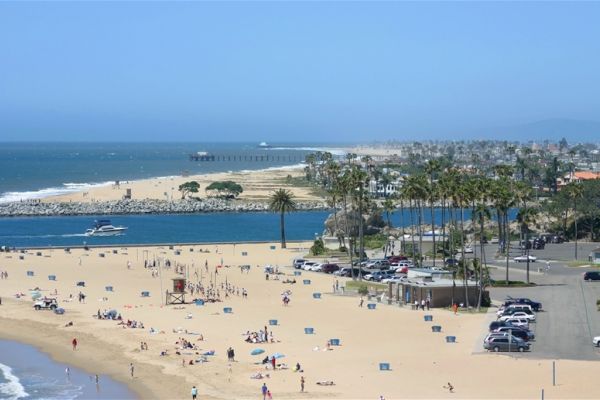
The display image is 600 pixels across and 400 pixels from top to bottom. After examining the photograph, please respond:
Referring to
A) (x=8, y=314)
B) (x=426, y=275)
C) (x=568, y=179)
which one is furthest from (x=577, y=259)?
(x=568, y=179)

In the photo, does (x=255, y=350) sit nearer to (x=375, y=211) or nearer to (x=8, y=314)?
(x=8, y=314)

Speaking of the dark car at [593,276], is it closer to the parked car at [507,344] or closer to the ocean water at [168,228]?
the parked car at [507,344]

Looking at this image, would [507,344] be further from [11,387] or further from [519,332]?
[11,387]

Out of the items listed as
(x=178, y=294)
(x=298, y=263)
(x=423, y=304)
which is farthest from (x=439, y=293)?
(x=298, y=263)

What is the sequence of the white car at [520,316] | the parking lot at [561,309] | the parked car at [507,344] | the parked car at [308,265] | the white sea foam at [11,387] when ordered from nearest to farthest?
the white sea foam at [11,387]
the parked car at [507,344]
the parking lot at [561,309]
the white car at [520,316]
the parked car at [308,265]

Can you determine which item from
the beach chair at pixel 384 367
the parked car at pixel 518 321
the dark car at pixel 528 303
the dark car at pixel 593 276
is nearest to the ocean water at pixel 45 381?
the beach chair at pixel 384 367

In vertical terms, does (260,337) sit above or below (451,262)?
above

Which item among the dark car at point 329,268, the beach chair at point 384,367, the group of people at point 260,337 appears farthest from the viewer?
→ the dark car at point 329,268
